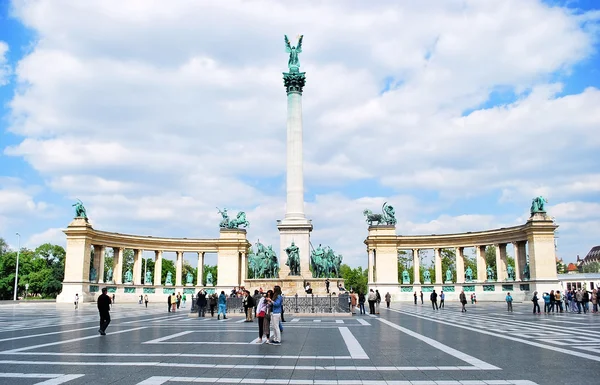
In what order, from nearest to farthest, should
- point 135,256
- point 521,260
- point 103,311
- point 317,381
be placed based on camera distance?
point 317,381 < point 103,311 < point 521,260 < point 135,256

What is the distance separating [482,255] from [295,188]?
41130 mm

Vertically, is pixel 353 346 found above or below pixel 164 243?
below

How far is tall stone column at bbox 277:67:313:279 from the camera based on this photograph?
163ft

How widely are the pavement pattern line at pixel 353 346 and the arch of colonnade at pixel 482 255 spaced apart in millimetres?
55206

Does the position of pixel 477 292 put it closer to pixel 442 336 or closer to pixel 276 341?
pixel 442 336

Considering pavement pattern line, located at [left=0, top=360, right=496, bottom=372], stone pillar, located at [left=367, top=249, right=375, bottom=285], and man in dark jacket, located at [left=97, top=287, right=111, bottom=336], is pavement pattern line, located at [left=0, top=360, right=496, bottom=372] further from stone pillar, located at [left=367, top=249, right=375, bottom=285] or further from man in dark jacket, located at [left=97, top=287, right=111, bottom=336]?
stone pillar, located at [left=367, top=249, right=375, bottom=285]

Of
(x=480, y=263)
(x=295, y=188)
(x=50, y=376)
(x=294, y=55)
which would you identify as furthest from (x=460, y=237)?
(x=50, y=376)

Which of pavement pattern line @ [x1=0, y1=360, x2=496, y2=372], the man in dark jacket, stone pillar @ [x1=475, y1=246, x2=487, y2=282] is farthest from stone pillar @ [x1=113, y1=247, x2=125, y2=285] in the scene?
pavement pattern line @ [x1=0, y1=360, x2=496, y2=372]

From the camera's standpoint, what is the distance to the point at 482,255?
7931 cm

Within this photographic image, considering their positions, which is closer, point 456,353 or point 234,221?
point 456,353

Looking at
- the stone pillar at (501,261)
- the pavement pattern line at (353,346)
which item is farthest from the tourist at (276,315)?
the stone pillar at (501,261)

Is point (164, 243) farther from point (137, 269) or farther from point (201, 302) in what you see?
point (201, 302)

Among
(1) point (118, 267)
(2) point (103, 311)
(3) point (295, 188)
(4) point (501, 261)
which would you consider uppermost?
(3) point (295, 188)

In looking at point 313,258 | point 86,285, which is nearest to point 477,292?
point 313,258
